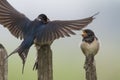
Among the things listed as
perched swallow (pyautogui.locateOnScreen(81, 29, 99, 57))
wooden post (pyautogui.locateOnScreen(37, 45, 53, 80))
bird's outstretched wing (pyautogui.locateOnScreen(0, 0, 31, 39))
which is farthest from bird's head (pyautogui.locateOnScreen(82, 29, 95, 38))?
wooden post (pyautogui.locateOnScreen(37, 45, 53, 80))

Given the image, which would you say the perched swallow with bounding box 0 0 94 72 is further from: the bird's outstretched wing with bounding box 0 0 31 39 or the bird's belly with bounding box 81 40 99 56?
the bird's belly with bounding box 81 40 99 56

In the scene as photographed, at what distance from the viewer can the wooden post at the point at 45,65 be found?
107 inches

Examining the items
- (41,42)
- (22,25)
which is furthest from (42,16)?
(41,42)

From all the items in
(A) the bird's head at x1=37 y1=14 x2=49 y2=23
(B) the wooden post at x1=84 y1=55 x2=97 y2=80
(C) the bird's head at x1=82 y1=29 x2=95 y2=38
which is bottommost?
(B) the wooden post at x1=84 y1=55 x2=97 y2=80

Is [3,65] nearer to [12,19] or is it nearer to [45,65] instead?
[45,65]

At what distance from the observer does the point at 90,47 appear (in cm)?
344

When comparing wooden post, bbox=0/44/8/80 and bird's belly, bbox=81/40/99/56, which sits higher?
bird's belly, bbox=81/40/99/56

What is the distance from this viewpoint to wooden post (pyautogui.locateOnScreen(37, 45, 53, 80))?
271cm

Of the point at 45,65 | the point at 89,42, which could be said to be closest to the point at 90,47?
the point at 89,42

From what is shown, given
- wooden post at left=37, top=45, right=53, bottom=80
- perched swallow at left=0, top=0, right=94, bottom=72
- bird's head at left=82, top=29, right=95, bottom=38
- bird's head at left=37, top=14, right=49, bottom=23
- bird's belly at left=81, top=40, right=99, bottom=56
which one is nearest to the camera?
wooden post at left=37, top=45, right=53, bottom=80

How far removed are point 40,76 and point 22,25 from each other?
0.53m

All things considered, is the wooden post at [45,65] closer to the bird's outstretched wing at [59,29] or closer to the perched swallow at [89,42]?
the bird's outstretched wing at [59,29]

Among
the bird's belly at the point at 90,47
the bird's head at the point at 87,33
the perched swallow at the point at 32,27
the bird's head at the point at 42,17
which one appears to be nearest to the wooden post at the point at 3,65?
the perched swallow at the point at 32,27

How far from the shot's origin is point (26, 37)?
116 inches
